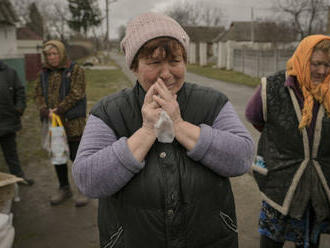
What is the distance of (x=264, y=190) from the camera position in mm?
2363

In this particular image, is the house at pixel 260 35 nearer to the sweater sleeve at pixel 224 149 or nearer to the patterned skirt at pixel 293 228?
the patterned skirt at pixel 293 228

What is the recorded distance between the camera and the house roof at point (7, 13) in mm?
15059

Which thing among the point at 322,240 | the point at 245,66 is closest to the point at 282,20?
the point at 245,66

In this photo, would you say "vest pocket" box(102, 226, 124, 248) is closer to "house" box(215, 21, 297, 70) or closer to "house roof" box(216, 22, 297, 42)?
"house" box(215, 21, 297, 70)

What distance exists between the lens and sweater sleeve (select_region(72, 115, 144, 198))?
127 centimetres

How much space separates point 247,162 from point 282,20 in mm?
32045

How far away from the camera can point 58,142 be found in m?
3.63

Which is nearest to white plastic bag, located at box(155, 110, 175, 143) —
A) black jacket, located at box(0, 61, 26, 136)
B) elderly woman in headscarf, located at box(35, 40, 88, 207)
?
elderly woman in headscarf, located at box(35, 40, 88, 207)

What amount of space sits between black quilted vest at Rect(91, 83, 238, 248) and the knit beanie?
207 millimetres

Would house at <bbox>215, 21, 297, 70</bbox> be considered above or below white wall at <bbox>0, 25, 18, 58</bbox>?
above

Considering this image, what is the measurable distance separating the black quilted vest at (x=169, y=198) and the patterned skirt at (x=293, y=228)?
100cm

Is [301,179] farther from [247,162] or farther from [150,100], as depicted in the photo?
[150,100]

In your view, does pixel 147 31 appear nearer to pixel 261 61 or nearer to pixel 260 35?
pixel 261 61

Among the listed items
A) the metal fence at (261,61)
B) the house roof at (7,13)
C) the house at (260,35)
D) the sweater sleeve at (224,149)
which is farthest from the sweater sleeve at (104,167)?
A: the house at (260,35)
